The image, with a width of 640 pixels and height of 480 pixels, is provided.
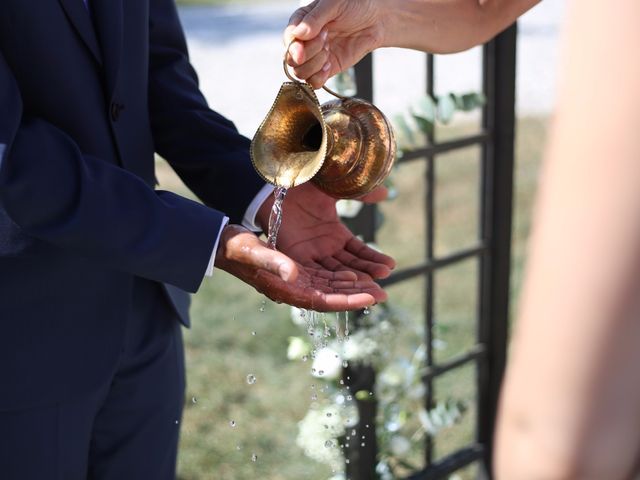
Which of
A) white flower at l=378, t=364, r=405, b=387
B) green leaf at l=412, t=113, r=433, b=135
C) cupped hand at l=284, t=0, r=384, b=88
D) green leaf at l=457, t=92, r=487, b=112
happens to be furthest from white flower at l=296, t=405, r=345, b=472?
cupped hand at l=284, t=0, r=384, b=88

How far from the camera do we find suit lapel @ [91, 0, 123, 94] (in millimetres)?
1821

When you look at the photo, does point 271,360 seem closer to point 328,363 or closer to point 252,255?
point 328,363

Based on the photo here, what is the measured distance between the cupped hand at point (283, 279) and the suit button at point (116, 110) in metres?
0.32

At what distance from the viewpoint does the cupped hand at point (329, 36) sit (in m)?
1.82

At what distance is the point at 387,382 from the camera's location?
2967mm

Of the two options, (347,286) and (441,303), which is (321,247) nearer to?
(347,286)

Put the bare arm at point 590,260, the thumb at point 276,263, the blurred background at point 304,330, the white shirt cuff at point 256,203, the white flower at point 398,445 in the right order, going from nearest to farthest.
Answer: the bare arm at point 590,260
the thumb at point 276,263
the white shirt cuff at point 256,203
the white flower at point 398,445
the blurred background at point 304,330

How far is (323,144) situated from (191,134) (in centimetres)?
39

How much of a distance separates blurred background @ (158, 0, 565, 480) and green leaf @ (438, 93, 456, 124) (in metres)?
0.07

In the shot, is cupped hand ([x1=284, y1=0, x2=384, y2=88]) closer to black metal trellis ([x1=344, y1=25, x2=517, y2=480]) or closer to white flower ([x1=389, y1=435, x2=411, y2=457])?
black metal trellis ([x1=344, y1=25, x2=517, y2=480])

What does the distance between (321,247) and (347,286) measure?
0.20 metres

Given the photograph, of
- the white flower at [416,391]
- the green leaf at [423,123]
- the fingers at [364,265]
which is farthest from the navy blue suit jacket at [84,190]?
the white flower at [416,391]

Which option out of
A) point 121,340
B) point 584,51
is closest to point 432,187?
point 121,340

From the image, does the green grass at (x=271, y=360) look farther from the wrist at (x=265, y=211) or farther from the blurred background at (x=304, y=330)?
the wrist at (x=265, y=211)
